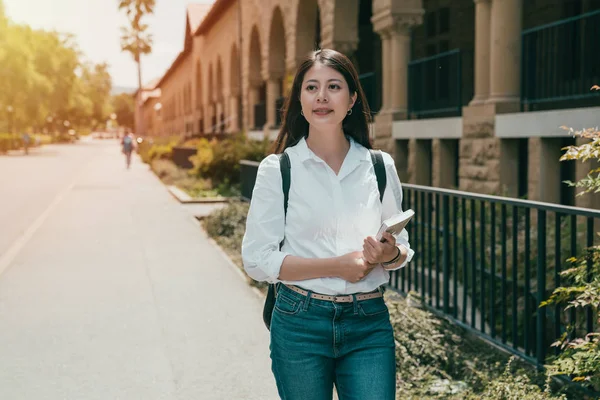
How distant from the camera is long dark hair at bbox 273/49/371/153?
10.3 feet

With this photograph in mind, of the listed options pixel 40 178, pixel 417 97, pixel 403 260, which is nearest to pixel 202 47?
pixel 40 178

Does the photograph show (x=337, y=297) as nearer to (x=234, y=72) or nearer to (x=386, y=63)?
(x=386, y=63)

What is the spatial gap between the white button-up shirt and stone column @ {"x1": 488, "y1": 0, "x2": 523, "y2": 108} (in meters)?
8.85

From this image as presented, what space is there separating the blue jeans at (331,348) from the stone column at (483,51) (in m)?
9.49

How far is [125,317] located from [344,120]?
16.0ft

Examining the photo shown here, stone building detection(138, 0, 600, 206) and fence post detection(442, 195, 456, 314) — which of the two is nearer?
fence post detection(442, 195, 456, 314)

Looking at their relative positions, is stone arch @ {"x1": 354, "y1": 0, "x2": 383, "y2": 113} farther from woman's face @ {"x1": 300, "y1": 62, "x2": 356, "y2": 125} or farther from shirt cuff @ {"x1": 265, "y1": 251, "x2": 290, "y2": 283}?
shirt cuff @ {"x1": 265, "y1": 251, "x2": 290, "y2": 283}

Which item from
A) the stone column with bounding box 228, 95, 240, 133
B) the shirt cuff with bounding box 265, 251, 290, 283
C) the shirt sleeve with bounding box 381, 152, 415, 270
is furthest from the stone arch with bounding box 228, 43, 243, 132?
the shirt cuff with bounding box 265, 251, 290, 283

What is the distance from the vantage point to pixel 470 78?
17938 mm

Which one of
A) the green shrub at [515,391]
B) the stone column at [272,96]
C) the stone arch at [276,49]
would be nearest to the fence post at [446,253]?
the green shrub at [515,391]

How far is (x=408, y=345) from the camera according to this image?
5.95m

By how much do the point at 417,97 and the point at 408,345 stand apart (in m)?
10.1

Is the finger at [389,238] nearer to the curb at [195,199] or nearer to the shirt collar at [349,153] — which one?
the shirt collar at [349,153]

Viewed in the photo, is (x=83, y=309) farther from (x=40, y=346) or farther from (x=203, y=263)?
(x=203, y=263)
